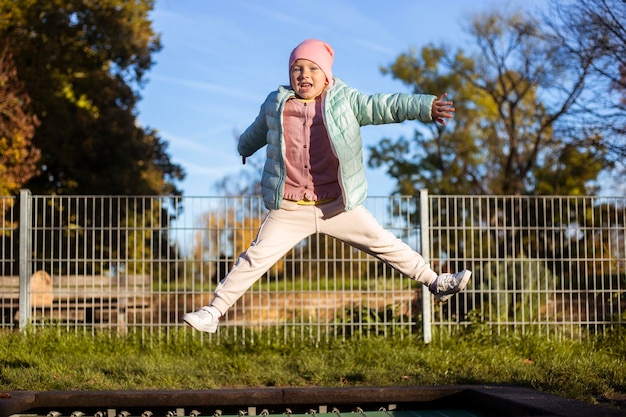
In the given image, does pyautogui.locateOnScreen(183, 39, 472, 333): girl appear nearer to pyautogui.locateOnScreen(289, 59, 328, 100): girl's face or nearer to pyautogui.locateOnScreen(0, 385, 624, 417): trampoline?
pyautogui.locateOnScreen(289, 59, 328, 100): girl's face

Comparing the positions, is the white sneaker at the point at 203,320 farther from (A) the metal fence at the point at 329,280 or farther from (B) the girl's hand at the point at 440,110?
(A) the metal fence at the point at 329,280

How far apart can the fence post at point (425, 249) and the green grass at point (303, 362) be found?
142 millimetres

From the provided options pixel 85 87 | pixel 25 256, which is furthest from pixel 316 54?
pixel 85 87

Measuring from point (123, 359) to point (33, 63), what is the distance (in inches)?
612

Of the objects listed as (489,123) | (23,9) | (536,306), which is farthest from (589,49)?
(489,123)

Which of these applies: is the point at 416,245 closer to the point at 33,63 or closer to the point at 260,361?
the point at 260,361

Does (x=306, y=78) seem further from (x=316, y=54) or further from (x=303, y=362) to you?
(x=303, y=362)

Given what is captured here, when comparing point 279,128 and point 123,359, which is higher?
point 279,128

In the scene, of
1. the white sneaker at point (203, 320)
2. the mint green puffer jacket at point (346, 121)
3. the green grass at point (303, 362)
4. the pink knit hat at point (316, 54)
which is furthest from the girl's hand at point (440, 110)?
the green grass at point (303, 362)

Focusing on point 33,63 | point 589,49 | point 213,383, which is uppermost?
point 33,63

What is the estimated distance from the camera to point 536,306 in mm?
9016

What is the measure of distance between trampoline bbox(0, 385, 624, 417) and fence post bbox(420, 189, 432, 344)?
339 cm

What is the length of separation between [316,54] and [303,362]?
133 inches

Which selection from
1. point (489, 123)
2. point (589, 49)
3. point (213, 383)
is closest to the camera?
point (213, 383)
